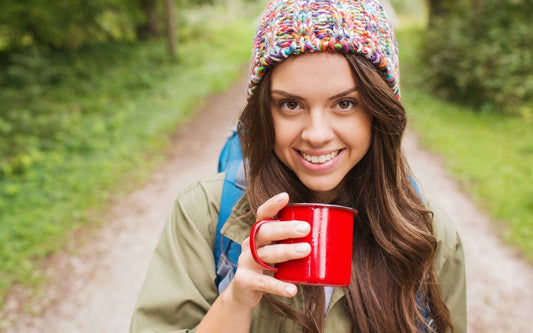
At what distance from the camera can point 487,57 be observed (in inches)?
340

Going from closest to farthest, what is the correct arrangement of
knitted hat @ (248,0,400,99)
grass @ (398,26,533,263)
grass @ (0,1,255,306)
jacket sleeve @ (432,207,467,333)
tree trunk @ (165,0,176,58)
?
knitted hat @ (248,0,400,99), jacket sleeve @ (432,207,467,333), grass @ (0,1,255,306), grass @ (398,26,533,263), tree trunk @ (165,0,176,58)

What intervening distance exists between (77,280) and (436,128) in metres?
6.58

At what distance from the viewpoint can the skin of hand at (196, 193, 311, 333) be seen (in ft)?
3.77

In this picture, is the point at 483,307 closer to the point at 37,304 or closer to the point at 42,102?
the point at 37,304

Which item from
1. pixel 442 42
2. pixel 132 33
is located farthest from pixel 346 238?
pixel 132 33

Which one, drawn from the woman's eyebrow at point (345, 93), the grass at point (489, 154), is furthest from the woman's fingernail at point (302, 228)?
the grass at point (489, 154)

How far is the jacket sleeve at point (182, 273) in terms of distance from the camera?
147cm

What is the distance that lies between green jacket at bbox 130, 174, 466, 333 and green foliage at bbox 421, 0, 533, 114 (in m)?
7.96

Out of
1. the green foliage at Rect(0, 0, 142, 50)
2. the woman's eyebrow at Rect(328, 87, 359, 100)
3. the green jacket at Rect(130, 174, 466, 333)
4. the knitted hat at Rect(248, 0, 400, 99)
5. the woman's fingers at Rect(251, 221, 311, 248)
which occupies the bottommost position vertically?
the green jacket at Rect(130, 174, 466, 333)

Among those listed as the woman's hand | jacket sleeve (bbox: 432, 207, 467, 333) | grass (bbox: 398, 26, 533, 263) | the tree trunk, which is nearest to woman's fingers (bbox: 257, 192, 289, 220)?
the woman's hand

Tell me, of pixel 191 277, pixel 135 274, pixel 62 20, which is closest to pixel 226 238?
pixel 191 277

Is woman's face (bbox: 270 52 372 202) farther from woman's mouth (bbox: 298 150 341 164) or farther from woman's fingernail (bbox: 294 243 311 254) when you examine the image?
woman's fingernail (bbox: 294 243 311 254)

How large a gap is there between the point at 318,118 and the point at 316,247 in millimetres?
427

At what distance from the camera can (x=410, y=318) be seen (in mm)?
1559
